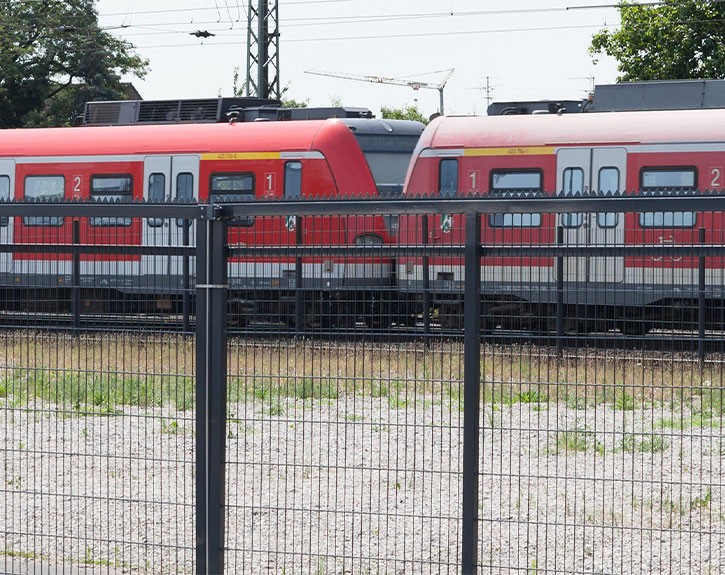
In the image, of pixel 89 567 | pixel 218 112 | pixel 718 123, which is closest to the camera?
pixel 89 567

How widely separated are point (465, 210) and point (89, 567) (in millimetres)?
2764

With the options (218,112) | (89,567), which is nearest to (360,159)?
(218,112)

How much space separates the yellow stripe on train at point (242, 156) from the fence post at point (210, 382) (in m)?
13.7

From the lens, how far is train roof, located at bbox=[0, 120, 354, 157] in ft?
62.6

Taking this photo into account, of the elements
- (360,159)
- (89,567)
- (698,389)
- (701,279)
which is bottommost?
(89,567)

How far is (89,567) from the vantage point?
20.4ft

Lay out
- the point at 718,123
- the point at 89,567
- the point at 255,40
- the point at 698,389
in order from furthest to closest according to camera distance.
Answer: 1. the point at 255,40
2. the point at 718,123
3. the point at 89,567
4. the point at 698,389

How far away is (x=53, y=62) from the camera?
51.6 m

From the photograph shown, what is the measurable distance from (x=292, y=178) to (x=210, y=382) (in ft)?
44.8

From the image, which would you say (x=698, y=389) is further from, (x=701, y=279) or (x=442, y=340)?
(x=442, y=340)

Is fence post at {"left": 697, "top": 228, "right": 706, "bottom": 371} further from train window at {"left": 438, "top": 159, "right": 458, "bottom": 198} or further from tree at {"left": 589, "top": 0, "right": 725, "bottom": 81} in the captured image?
tree at {"left": 589, "top": 0, "right": 725, "bottom": 81}

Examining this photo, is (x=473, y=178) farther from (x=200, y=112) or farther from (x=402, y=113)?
(x=402, y=113)

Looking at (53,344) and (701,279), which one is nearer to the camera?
(701,279)

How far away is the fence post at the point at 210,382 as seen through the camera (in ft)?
17.9
